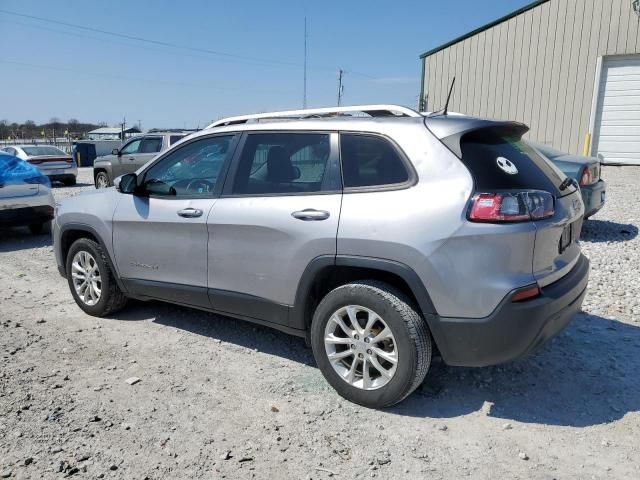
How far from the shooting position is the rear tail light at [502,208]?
2.72 meters

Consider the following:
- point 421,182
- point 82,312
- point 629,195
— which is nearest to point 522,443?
point 421,182

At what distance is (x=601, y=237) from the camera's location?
7.37m

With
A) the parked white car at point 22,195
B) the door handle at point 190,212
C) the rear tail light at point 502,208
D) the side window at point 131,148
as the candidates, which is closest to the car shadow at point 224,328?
the door handle at point 190,212

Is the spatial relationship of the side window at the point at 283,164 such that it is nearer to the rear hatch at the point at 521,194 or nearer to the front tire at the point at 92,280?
the rear hatch at the point at 521,194

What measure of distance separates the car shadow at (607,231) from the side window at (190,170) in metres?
5.54

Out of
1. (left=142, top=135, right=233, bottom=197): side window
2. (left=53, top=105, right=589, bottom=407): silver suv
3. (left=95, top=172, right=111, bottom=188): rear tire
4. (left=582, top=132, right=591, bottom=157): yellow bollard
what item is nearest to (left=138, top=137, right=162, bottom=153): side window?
(left=95, top=172, right=111, bottom=188): rear tire

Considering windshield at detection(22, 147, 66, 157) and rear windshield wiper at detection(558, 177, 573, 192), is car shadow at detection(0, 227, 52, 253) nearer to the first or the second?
rear windshield wiper at detection(558, 177, 573, 192)

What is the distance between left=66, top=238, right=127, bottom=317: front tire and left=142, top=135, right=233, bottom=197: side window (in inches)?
34.9

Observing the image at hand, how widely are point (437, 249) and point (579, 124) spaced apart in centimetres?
1457

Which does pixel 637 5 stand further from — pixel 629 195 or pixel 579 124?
pixel 629 195

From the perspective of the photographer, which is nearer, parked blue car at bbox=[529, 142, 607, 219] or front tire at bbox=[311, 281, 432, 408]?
front tire at bbox=[311, 281, 432, 408]

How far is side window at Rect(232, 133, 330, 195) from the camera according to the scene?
132 inches

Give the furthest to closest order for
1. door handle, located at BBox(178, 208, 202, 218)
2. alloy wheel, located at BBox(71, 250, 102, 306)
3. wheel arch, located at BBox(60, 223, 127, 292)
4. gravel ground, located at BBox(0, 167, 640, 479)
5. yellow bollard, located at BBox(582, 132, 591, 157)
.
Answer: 1. yellow bollard, located at BBox(582, 132, 591, 157)
2. alloy wheel, located at BBox(71, 250, 102, 306)
3. wheel arch, located at BBox(60, 223, 127, 292)
4. door handle, located at BBox(178, 208, 202, 218)
5. gravel ground, located at BBox(0, 167, 640, 479)

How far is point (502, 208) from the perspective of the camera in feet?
8.95
